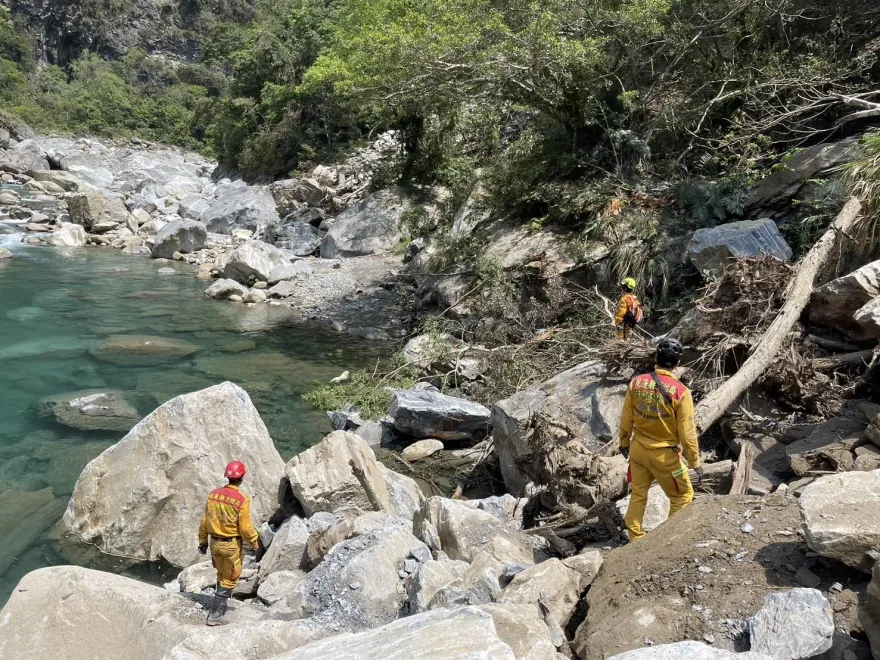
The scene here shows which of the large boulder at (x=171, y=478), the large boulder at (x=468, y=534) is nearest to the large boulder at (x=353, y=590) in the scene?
the large boulder at (x=468, y=534)

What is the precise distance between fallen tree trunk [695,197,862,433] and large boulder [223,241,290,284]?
45.1 ft

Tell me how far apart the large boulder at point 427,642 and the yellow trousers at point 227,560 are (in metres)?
1.58

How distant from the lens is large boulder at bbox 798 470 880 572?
129 inches

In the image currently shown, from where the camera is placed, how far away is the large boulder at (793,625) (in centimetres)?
300

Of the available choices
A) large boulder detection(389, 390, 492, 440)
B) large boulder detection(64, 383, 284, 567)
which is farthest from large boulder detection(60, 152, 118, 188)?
large boulder detection(64, 383, 284, 567)

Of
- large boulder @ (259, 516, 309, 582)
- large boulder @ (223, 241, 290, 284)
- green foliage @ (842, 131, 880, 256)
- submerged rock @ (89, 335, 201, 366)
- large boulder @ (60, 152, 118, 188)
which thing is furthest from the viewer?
large boulder @ (60, 152, 118, 188)

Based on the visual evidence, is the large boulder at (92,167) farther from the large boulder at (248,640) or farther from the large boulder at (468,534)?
the large boulder at (248,640)

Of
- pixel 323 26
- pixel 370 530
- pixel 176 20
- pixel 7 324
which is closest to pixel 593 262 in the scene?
pixel 370 530

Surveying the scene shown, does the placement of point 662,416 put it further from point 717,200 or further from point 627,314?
point 717,200

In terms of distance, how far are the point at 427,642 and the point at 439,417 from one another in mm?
5652

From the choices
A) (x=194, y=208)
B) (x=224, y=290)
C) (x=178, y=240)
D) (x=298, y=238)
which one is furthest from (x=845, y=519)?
(x=194, y=208)

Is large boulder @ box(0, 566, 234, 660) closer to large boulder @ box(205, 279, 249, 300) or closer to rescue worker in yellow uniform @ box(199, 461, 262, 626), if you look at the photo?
rescue worker in yellow uniform @ box(199, 461, 262, 626)

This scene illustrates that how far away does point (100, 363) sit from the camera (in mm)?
11375

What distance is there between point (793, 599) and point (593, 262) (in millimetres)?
8232
